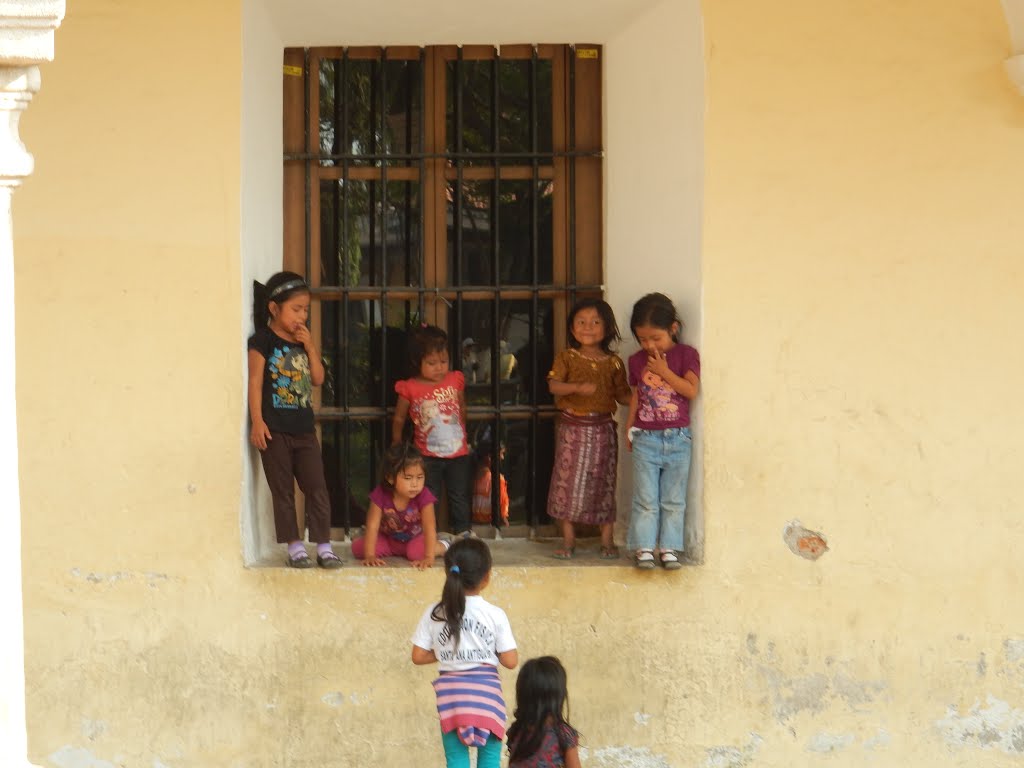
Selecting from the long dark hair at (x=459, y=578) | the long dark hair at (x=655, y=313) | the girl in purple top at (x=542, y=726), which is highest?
the long dark hair at (x=655, y=313)

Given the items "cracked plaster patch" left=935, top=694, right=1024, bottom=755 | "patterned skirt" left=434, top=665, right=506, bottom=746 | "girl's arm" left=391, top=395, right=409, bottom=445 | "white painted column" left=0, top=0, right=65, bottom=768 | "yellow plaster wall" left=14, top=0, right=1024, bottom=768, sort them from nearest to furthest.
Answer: "white painted column" left=0, top=0, right=65, bottom=768 < "patterned skirt" left=434, top=665, right=506, bottom=746 < "yellow plaster wall" left=14, top=0, right=1024, bottom=768 < "cracked plaster patch" left=935, top=694, right=1024, bottom=755 < "girl's arm" left=391, top=395, right=409, bottom=445

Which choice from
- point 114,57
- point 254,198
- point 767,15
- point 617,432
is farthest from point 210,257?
point 767,15

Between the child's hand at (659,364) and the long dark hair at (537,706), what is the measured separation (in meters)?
1.61

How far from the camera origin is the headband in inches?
221

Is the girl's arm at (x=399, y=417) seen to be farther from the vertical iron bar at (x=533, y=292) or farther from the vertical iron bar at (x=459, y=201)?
the vertical iron bar at (x=533, y=292)

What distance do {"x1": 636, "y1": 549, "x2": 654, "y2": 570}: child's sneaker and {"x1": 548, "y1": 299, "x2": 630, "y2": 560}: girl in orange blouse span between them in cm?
24

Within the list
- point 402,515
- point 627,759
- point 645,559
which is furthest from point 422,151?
point 627,759

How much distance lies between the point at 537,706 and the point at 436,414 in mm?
1836

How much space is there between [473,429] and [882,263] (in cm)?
177

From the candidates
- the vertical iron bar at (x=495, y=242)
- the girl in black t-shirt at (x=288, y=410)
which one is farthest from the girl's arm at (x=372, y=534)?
the vertical iron bar at (x=495, y=242)

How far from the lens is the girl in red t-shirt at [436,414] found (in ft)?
19.2

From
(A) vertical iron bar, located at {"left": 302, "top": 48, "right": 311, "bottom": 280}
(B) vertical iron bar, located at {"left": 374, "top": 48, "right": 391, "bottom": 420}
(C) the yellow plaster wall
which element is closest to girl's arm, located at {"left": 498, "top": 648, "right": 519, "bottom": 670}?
(C) the yellow plaster wall

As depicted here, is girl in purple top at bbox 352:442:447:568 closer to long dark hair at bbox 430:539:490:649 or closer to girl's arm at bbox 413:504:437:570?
girl's arm at bbox 413:504:437:570

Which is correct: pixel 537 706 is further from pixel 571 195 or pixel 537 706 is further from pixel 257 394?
pixel 571 195
